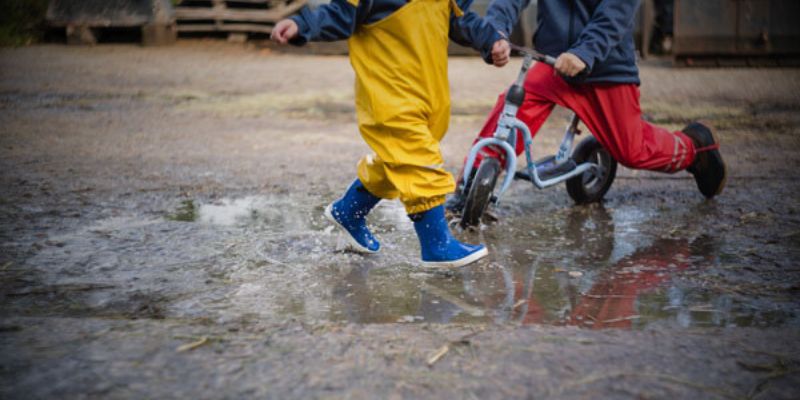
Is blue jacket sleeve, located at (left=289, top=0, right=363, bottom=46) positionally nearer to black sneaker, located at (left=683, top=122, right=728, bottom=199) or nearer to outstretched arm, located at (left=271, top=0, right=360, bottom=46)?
outstretched arm, located at (left=271, top=0, right=360, bottom=46)

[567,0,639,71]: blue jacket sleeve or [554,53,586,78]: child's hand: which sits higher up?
[567,0,639,71]: blue jacket sleeve

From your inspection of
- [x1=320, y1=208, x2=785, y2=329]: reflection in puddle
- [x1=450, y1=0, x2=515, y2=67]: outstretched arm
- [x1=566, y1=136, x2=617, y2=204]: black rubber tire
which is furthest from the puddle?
[x1=450, y1=0, x2=515, y2=67]: outstretched arm

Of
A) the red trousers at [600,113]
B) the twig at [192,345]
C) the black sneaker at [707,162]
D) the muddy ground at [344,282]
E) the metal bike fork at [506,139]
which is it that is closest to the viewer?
the muddy ground at [344,282]

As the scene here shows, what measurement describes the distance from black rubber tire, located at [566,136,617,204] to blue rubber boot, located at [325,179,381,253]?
1466 mm

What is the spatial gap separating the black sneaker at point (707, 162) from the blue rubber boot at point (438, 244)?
6.08ft

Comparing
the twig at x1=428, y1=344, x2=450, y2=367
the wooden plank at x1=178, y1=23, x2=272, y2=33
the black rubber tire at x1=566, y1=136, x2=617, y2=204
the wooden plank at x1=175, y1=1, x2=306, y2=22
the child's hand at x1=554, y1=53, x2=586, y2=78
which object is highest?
the child's hand at x1=554, y1=53, x2=586, y2=78

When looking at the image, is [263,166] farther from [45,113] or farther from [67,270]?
[45,113]

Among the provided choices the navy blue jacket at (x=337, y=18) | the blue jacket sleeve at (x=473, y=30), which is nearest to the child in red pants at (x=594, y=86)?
the blue jacket sleeve at (x=473, y=30)

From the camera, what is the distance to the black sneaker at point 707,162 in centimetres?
472

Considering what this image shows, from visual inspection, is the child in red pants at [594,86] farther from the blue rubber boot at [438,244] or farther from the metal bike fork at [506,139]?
the blue rubber boot at [438,244]

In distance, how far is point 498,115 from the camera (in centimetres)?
434

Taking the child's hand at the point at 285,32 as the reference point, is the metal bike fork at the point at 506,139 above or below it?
below

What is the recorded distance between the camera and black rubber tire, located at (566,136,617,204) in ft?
15.5

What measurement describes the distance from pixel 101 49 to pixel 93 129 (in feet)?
23.0
